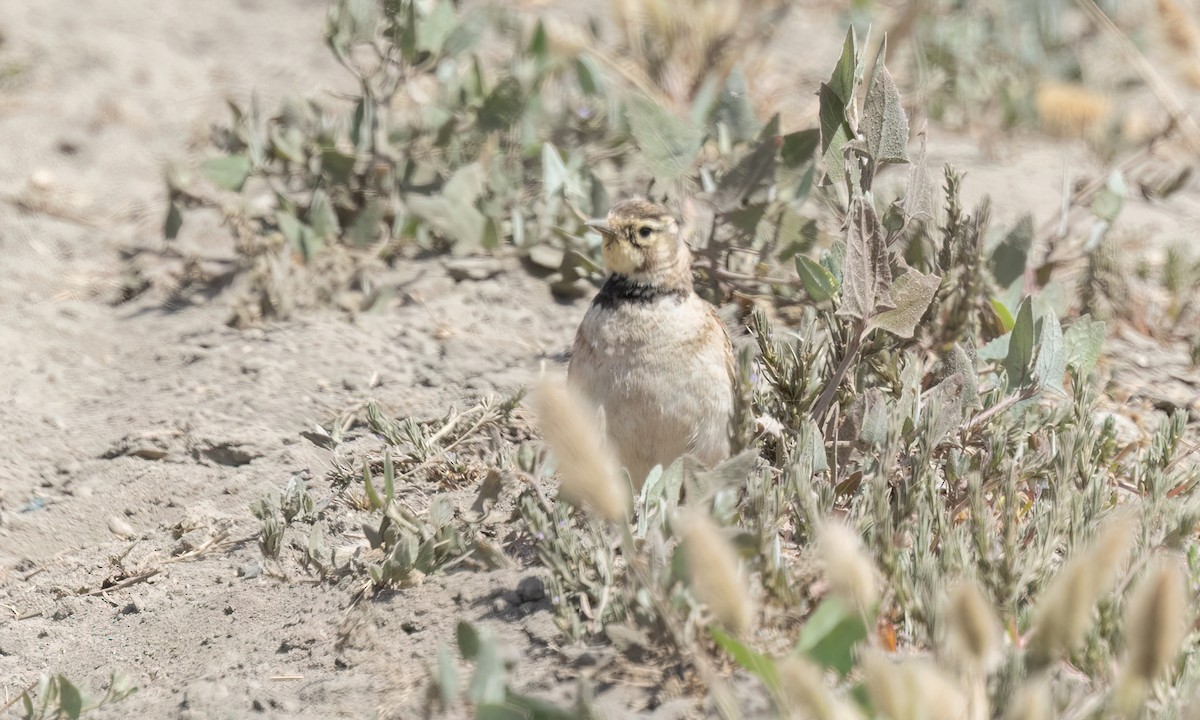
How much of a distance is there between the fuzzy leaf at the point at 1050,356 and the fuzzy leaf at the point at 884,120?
0.60 m

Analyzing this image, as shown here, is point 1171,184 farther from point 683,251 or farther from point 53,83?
point 53,83

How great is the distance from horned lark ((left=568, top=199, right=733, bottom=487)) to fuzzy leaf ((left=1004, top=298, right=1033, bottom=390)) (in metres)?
0.75

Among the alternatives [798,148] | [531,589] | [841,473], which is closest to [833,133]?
[841,473]

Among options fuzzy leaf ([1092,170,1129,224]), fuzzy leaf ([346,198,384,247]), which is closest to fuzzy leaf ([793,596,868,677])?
fuzzy leaf ([1092,170,1129,224])

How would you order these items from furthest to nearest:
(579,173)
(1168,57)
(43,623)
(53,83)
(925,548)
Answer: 1. (1168,57)
2. (53,83)
3. (579,173)
4. (43,623)
5. (925,548)

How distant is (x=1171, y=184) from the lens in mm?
5363

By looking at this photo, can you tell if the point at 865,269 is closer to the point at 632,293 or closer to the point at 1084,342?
the point at 632,293

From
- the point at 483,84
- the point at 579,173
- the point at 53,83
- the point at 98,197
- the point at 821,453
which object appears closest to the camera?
the point at 821,453

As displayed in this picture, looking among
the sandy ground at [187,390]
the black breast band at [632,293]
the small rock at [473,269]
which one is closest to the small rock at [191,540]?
the sandy ground at [187,390]

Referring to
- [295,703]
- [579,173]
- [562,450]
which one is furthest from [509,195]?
[562,450]

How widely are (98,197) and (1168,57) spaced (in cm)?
599

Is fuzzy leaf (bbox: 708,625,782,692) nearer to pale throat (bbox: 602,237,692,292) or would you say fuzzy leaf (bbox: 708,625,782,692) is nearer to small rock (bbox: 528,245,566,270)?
pale throat (bbox: 602,237,692,292)

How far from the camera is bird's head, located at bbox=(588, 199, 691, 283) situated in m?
3.76

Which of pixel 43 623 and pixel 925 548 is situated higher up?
pixel 925 548
